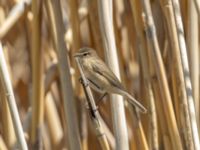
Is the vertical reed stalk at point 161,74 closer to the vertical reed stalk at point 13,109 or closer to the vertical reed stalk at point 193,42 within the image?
the vertical reed stalk at point 193,42

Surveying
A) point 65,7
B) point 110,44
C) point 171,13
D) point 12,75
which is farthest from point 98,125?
point 65,7

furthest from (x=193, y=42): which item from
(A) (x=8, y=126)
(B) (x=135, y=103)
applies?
(A) (x=8, y=126)

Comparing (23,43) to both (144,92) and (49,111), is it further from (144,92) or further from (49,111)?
(144,92)

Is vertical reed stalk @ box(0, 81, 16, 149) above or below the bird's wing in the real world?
below

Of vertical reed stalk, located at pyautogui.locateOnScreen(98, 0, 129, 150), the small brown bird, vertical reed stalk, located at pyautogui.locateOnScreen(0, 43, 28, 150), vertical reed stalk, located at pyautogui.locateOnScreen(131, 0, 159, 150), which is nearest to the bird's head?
the small brown bird

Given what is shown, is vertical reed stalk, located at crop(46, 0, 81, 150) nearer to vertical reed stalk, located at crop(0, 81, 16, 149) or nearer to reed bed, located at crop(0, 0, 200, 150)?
reed bed, located at crop(0, 0, 200, 150)

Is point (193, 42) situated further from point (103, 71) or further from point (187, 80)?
point (103, 71)
